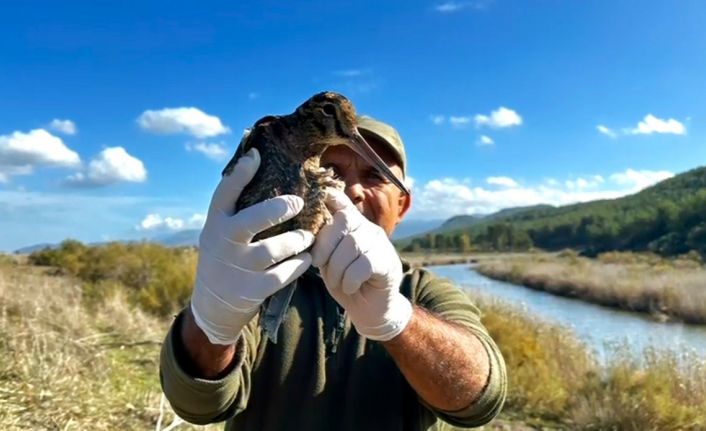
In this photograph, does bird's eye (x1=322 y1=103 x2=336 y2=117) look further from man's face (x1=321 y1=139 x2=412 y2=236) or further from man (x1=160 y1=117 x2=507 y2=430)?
man's face (x1=321 y1=139 x2=412 y2=236)

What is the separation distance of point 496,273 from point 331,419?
148 feet

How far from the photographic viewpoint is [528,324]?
44.5 feet

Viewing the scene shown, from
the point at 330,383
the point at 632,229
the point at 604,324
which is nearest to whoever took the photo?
the point at 330,383

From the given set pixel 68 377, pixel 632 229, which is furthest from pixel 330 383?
pixel 632 229

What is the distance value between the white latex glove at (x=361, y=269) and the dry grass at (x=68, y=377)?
3.31 m

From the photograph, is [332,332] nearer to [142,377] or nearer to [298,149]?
[298,149]

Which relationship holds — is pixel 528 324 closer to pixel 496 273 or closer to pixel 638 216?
pixel 496 273

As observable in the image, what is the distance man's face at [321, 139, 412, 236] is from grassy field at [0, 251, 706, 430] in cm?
278

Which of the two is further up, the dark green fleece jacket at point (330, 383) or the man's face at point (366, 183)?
the man's face at point (366, 183)

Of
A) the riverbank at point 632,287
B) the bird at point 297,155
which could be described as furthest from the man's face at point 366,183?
the riverbank at point 632,287

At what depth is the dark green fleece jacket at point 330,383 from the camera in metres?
2.73

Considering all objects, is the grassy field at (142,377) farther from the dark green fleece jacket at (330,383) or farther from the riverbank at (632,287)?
the riverbank at (632,287)

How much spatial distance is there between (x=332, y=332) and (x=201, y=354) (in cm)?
66

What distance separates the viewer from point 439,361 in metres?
2.52
